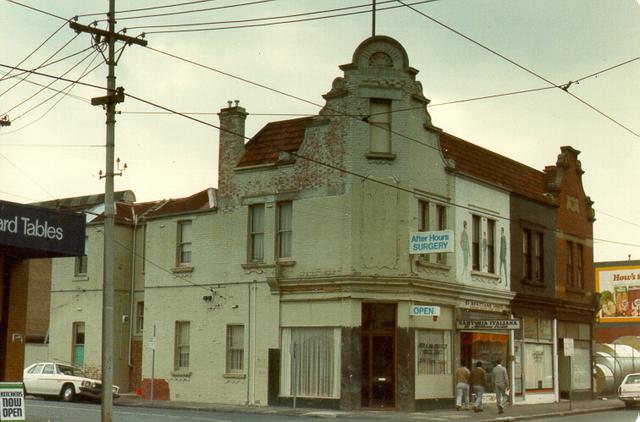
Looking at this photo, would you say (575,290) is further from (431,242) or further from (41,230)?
(41,230)

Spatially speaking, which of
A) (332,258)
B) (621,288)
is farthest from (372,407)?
(621,288)

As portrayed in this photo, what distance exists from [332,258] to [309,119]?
5.35 m

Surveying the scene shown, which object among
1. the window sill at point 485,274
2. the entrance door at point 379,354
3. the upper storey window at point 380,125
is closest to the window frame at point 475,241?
the window sill at point 485,274

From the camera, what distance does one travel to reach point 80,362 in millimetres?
41656

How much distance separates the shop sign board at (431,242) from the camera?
31.2m

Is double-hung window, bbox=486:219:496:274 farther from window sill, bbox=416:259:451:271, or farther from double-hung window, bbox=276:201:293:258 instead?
double-hung window, bbox=276:201:293:258

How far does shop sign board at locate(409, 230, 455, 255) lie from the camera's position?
31219 millimetres

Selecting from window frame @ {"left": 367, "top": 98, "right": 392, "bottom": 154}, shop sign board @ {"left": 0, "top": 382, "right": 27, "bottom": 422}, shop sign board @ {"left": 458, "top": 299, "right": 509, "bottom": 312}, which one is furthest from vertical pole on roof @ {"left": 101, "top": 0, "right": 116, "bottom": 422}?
shop sign board @ {"left": 458, "top": 299, "right": 509, "bottom": 312}

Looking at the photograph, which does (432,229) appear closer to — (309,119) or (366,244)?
(366,244)

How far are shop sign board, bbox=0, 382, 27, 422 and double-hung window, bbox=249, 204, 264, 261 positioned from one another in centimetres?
1542

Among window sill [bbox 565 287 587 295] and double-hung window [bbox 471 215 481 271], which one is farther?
window sill [bbox 565 287 587 295]

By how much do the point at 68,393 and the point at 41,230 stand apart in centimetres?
1614

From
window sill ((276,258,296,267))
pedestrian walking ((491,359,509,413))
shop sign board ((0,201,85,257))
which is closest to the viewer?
shop sign board ((0,201,85,257))

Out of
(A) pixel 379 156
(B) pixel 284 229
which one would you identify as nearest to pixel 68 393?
(B) pixel 284 229
